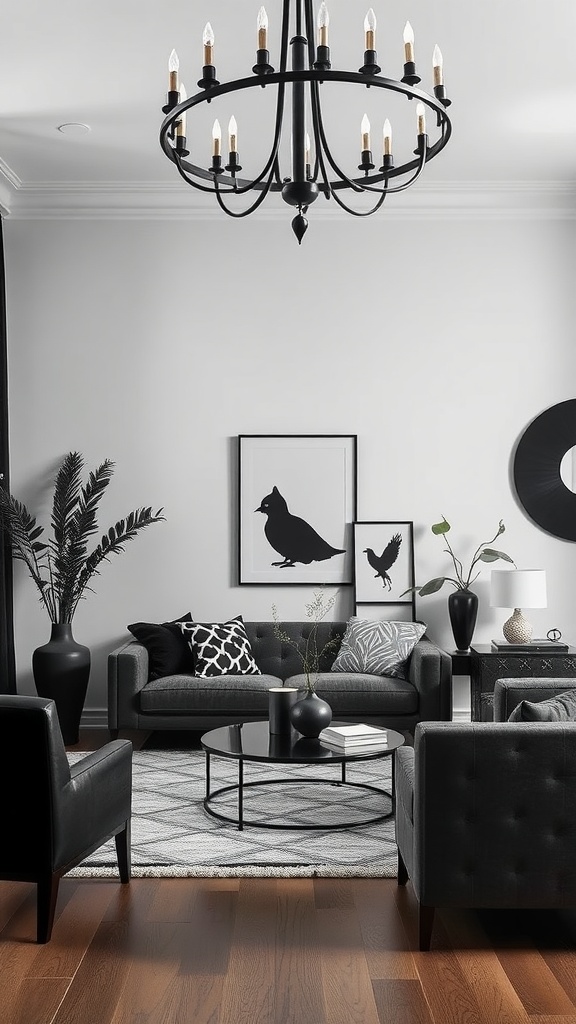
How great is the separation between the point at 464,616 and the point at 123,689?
2088mm

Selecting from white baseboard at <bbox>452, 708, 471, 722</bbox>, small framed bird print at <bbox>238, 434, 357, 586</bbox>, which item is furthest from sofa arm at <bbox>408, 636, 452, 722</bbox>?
small framed bird print at <bbox>238, 434, 357, 586</bbox>

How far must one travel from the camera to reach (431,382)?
6254mm

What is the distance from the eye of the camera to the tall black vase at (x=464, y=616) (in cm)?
582

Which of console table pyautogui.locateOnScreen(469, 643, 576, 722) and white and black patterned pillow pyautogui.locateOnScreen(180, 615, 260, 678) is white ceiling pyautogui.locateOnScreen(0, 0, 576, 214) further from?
console table pyautogui.locateOnScreen(469, 643, 576, 722)

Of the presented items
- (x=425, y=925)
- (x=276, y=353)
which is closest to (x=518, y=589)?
(x=276, y=353)

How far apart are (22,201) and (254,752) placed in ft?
13.6

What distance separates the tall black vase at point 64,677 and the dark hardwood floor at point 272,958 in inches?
88.2

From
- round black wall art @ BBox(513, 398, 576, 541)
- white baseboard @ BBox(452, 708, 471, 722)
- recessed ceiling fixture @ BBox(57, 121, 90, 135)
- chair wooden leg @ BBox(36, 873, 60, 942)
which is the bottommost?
white baseboard @ BBox(452, 708, 471, 722)

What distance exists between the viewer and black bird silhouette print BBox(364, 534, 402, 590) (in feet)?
20.3

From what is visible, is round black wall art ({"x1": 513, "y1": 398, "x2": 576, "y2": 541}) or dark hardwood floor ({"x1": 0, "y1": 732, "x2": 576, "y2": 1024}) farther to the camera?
round black wall art ({"x1": 513, "y1": 398, "x2": 576, "y2": 541})

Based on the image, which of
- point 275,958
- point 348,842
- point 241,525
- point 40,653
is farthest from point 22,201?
point 275,958

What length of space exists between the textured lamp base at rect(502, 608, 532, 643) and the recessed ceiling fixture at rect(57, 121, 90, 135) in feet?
12.2

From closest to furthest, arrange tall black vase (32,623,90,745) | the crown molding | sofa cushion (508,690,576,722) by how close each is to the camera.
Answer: sofa cushion (508,690,576,722), tall black vase (32,623,90,745), the crown molding

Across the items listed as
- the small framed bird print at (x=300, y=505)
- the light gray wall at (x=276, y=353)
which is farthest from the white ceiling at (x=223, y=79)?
the small framed bird print at (x=300, y=505)
